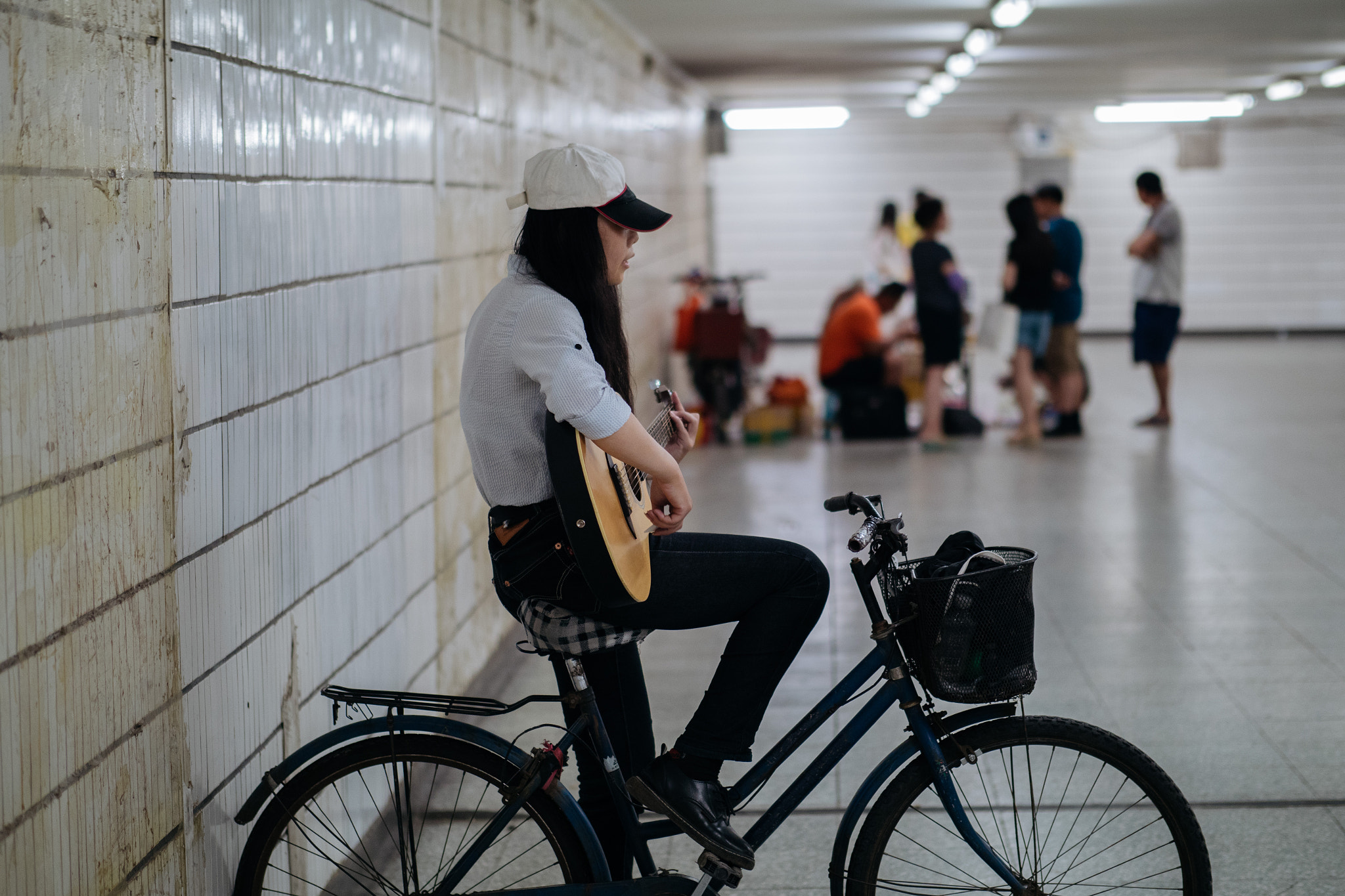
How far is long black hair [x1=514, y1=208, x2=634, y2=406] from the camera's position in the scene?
2084mm

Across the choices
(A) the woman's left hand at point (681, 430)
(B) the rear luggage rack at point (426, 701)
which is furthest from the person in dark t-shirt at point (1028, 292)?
(B) the rear luggage rack at point (426, 701)

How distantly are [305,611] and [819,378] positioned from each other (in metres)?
6.94

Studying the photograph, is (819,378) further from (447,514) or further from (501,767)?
(501,767)

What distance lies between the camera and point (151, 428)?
1883 mm

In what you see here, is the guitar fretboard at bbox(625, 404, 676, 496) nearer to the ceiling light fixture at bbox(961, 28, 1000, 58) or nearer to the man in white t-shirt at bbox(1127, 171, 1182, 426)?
the ceiling light fixture at bbox(961, 28, 1000, 58)

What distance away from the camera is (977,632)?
204 centimetres

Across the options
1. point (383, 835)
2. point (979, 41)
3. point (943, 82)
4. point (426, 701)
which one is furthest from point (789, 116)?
point (426, 701)

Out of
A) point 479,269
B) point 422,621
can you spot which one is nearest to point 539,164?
point 422,621

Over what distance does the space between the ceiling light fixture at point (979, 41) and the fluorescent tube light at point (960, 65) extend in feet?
0.66

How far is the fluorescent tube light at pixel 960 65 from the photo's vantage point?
966cm

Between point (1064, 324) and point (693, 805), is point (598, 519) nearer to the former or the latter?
point (693, 805)

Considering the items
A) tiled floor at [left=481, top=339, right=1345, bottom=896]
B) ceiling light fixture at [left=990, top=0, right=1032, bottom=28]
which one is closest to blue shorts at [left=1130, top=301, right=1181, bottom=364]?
tiled floor at [left=481, top=339, right=1345, bottom=896]

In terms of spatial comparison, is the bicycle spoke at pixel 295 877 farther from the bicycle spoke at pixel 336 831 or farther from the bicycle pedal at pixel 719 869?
the bicycle pedal at pixel 719 869

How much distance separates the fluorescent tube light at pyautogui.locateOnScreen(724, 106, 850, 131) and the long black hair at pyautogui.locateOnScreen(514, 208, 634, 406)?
1302 cm
